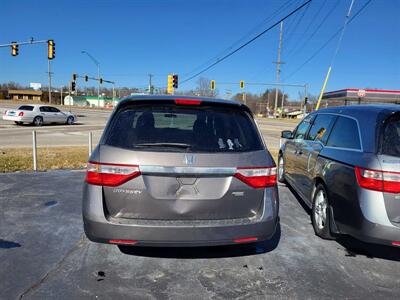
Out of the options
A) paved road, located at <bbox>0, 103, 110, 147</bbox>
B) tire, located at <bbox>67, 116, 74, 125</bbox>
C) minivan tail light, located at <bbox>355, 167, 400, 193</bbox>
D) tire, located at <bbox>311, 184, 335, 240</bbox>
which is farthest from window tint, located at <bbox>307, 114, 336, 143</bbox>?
tire, located at <bbox>67, 116, 74, 125</bbox>

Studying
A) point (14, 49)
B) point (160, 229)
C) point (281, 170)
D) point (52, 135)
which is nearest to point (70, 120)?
point (14, 49)

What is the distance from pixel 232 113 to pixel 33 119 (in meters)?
24.6

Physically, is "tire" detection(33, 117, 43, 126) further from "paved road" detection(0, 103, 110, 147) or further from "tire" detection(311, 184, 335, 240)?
"tire" detection(311, 184, 335, 240)

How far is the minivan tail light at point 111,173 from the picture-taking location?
2.79 m

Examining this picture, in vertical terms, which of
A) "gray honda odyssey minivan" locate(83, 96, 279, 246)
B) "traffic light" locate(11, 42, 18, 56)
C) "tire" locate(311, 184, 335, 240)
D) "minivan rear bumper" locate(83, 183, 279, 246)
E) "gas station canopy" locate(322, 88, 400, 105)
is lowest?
"tire" locate(311, 184, 335, 240)

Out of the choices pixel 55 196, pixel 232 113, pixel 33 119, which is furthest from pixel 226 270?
pixel 33 119

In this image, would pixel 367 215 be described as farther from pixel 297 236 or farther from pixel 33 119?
pixel 33 119

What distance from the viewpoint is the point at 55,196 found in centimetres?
566

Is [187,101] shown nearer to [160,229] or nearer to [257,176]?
[257,176]

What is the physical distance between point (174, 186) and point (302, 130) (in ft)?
13.3

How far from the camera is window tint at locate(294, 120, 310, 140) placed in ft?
19.6

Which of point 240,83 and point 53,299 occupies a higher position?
point 240,83

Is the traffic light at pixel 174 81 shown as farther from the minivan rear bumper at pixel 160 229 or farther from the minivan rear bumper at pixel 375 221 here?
the minivan rear bumper at pixel 160 229

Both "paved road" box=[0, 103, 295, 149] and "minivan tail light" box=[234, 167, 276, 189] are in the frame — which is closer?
"minivan tail light" box=[234, 167, 276, 189]
